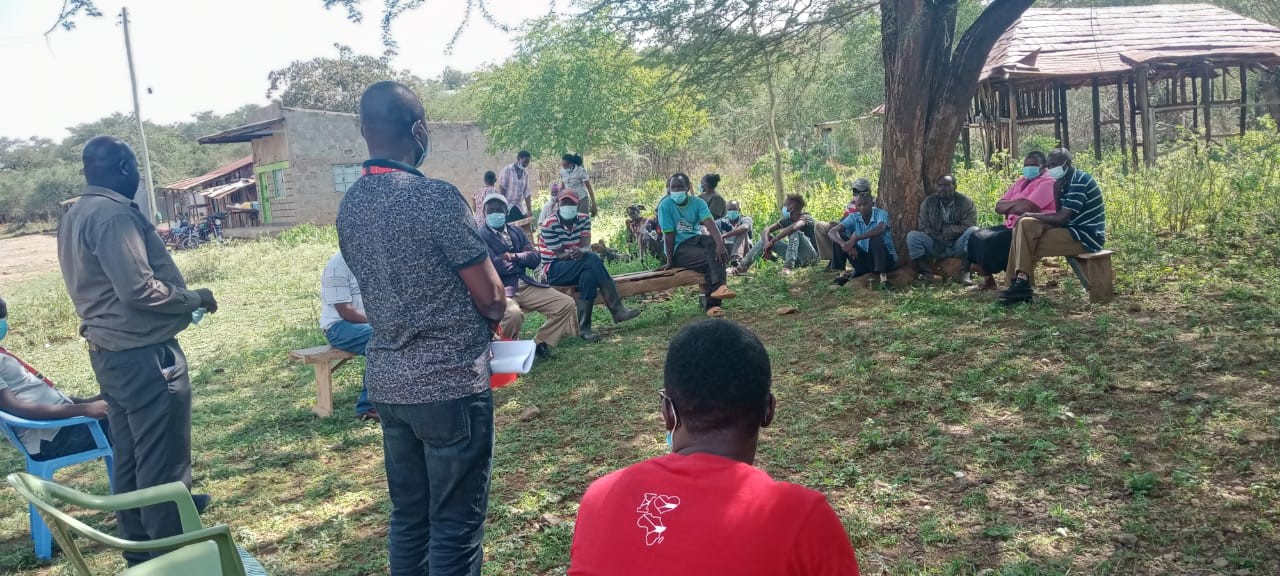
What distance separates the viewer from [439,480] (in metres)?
2.67

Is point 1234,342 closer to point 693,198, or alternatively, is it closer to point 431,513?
point 693,198

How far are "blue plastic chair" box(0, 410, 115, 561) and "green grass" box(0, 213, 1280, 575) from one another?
4.2 inches

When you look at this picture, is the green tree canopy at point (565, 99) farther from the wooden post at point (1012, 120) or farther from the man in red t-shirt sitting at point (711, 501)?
the man in red t-shirt sitting at point (711, 501)

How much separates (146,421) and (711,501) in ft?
9.60

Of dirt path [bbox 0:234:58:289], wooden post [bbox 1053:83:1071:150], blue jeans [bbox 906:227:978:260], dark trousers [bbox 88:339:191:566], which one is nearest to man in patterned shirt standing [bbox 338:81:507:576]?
dark trousers [bbox 88:339:191:566]

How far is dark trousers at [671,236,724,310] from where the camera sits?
8844 mm

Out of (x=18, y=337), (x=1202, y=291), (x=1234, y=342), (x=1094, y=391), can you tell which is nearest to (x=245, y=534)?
(x=1094, y=391)

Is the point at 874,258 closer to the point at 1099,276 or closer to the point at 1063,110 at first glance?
the point at 1099,276

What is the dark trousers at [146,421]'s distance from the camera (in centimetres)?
356

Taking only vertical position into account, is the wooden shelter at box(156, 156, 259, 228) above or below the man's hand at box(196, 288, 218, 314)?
above

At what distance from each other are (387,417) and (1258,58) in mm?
17630

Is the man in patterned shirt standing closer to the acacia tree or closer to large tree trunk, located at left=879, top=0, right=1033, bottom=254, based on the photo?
the acacia tree

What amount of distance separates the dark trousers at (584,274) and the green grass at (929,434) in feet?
1.98

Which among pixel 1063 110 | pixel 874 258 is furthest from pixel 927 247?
pixel 1063 110
